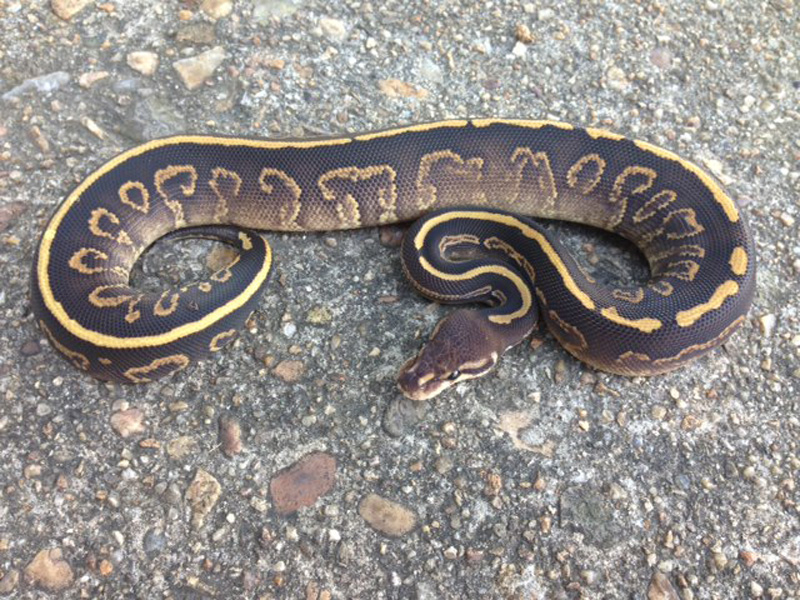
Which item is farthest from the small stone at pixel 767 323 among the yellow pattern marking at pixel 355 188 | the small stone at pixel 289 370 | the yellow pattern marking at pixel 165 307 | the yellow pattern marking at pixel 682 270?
the yellow pattern marking at pixel 165 307

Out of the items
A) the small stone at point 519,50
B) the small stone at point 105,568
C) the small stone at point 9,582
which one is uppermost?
the small stone at point 519,50

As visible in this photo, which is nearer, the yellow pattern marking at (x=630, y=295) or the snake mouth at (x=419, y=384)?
the snake mouth at (x=419, y=384)

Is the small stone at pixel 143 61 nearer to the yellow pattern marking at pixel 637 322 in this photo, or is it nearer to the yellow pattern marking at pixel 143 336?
the yellow pattern marking at pixel 143 336

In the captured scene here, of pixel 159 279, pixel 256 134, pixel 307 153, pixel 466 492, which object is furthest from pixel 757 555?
pixel 256 134

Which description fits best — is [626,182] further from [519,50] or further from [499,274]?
[519,50]

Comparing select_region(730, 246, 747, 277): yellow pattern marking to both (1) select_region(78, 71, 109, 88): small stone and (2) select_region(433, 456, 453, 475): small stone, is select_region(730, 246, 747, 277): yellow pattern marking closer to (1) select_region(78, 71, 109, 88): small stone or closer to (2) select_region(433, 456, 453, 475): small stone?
(2) select_region(433, 456, 453, 475): small stone

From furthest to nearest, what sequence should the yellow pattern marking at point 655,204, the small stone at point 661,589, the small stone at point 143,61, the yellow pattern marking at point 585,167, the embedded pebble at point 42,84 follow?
the small stone at point 143,61
the embedded pebble at point 42,84
the yellow pattern marking at point 585,167
the yellow pattern marking at point 655,204
the small stone at point 661,589
